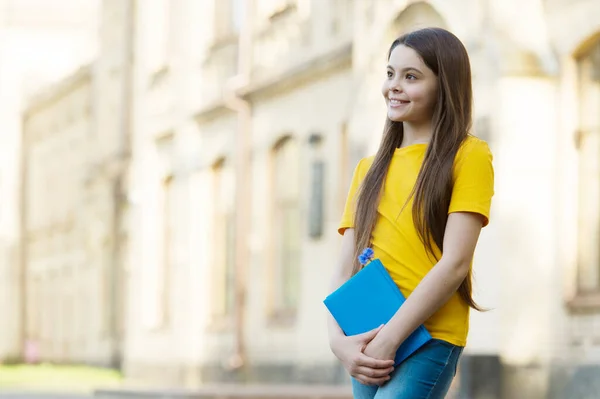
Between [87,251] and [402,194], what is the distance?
29.3m

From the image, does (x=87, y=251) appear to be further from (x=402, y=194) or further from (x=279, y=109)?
(x=402, y=194)

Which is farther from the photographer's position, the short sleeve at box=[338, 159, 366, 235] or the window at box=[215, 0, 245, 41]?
the window at box=[215, 0, 245, 41]

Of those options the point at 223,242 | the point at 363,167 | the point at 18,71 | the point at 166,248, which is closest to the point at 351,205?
the point at 363,167

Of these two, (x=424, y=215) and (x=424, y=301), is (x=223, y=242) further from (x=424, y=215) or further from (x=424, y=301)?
(x=424, y=301)

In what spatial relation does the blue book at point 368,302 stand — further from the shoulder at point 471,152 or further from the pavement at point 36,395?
the pavement at point 36,395

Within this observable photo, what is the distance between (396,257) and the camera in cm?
393

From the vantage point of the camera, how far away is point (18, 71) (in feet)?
140

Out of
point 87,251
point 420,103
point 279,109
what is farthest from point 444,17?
point 87,251

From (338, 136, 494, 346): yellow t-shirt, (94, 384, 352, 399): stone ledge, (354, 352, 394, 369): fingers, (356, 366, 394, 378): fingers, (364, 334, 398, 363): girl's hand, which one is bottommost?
(94, 384, 352, 399): stone ledge

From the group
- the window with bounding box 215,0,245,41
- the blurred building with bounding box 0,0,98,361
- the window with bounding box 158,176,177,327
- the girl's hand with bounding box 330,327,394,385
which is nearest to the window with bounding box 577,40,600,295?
the girl's hand with bounding box 330,327,394,385

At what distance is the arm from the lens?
380cm

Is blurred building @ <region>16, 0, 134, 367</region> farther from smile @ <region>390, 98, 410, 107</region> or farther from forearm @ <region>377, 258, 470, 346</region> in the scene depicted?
forearm @ <region>377, 258, 470, 346</region>

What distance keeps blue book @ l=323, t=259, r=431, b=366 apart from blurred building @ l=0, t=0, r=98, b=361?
126ft

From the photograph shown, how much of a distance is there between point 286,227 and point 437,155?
16.6 m
